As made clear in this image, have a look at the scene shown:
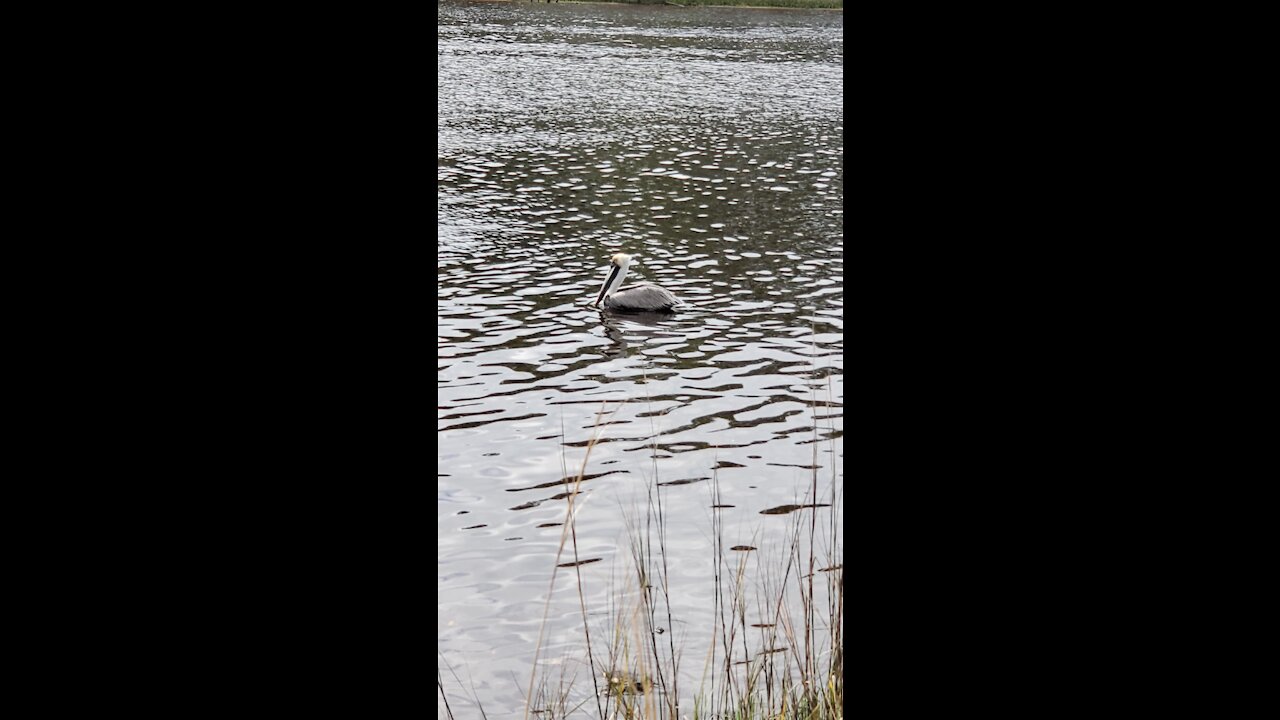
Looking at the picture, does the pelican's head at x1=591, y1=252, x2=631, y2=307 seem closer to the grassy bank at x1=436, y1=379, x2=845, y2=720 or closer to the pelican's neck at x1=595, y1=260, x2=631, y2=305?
the pelican's neck at x1=595, y1=260, x2=631, y2=305

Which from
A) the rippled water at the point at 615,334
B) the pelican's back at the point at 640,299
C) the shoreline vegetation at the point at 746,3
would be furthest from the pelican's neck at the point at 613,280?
the shoreline vegetation at the point at 746,3

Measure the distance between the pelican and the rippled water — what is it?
107 millimetres

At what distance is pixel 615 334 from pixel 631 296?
18.4 inches

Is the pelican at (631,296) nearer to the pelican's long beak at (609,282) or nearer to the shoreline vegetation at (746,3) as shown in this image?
the pelican's long beak at (609,282)

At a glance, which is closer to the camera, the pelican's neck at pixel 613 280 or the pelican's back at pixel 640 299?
the pelican's back at pixel 640 299

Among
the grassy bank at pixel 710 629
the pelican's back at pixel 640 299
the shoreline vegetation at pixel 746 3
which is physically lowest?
the grassy bank at pixel 710 629

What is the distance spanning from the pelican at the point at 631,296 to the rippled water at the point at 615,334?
0.11 meters

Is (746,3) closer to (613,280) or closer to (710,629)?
(613,280)

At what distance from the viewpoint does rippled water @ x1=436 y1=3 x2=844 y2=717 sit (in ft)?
20.8

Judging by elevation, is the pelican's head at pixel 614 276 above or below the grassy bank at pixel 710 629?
above

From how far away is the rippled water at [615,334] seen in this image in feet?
20.8

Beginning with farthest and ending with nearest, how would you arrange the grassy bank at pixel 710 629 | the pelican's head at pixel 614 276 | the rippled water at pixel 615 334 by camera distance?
1. the pelican's head at pixel 614 276
2. the rippled water at pixel 615 334
3. the grassy bank at pixel 710 629
